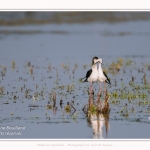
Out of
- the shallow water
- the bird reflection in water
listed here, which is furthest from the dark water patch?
the bird reflection in water

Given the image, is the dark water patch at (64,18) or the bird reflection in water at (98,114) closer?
the bird reflection in water at (98,114)

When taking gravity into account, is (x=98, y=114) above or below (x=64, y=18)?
below

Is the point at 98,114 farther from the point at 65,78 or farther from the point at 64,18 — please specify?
the point at 64,18

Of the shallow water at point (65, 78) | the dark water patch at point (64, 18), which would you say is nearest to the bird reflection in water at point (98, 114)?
the shallow water at point (65, 78)

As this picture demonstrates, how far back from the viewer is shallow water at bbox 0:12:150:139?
1036cm

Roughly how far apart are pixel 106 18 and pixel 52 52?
1351 centimetres

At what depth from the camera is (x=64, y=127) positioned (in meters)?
10.4

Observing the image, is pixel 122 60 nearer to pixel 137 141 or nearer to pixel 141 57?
pixel 141 57

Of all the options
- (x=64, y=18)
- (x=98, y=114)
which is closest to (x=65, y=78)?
(x=98, y=114)

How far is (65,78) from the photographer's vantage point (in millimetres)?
14750

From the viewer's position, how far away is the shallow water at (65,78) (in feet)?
34.0

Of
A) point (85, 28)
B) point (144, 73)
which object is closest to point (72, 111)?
point (144, 73)

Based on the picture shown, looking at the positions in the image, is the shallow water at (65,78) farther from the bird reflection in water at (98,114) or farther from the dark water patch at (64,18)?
the dark water patch at (64,18)

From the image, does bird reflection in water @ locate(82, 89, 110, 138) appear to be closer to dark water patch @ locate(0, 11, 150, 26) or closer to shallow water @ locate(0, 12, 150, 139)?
shallow water @ locate(0, 12, 150, 139)
